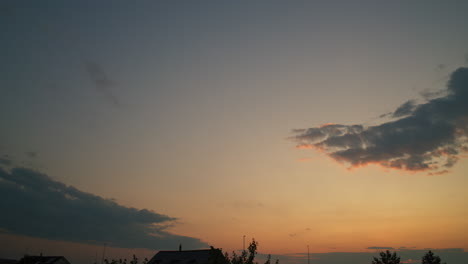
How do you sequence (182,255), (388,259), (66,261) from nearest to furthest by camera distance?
1. (388,259)
2. (182,255)
3. (66,261)

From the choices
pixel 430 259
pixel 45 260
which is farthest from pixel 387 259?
pixel 45 260

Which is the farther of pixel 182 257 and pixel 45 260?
pixel 45 260

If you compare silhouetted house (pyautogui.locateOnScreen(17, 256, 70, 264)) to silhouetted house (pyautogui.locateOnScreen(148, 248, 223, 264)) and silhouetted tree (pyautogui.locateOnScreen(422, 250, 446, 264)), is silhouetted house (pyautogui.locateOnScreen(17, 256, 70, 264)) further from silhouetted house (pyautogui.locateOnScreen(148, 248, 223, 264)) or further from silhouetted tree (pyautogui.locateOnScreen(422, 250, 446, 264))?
silhouetted tree (pyautogui.locateOnScreen(422, 250, 446, 264))

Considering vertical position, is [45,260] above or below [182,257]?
below

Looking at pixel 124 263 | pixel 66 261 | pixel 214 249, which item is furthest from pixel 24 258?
pixel 214 249

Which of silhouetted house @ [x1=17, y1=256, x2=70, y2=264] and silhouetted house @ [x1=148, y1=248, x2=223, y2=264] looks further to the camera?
silhouetted house @ [x1=17, y1=256, x2=70, y2=264]

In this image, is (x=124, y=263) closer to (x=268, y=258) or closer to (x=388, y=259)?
(x=268, y=258)

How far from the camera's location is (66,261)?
10744cm

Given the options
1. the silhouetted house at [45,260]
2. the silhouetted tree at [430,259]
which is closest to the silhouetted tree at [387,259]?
the silhouetted tree at [430,259]

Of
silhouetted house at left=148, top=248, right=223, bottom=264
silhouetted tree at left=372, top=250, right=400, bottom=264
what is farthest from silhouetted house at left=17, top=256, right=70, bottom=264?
silhouetted tree at left=372, top=250, right=400, bottom=264

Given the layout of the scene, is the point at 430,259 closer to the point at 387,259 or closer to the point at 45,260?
the point at 387,259

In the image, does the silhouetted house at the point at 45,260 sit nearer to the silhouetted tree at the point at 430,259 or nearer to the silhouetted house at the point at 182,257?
the silhouetted house at the point at 182,257

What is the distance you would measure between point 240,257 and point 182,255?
223 ft

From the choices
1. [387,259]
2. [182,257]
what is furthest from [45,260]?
[387,259]
